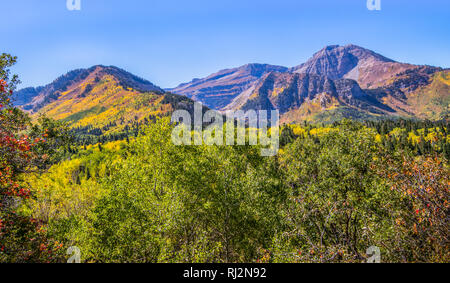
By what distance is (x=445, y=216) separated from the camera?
29.4ft

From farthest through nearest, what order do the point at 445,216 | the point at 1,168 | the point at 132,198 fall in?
the point at 132,198 < the point at 1,168 < the point at 445,216

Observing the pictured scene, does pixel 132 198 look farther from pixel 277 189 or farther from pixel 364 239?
pixel 364 239

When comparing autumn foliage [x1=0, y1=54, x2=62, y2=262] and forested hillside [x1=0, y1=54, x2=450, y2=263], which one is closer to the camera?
forested hillside [x1=0, y1=54, x2=450, y2=263]

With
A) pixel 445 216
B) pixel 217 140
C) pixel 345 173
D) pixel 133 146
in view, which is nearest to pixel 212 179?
pixel 217 140

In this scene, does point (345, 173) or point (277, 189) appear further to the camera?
point (277, 189)

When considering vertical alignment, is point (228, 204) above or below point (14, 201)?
below

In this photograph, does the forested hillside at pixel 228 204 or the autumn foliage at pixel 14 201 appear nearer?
the forested hillside at pixel 228 204

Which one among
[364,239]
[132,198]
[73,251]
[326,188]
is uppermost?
[326,188]

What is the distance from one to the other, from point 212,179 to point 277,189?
897 centimetres

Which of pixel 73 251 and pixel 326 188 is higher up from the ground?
pixel 326 188

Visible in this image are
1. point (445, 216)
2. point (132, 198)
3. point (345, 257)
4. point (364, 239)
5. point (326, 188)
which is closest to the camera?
point (445, 216)

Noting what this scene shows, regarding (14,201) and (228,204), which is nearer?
(14,201)

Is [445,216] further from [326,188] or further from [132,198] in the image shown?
[132,198]
